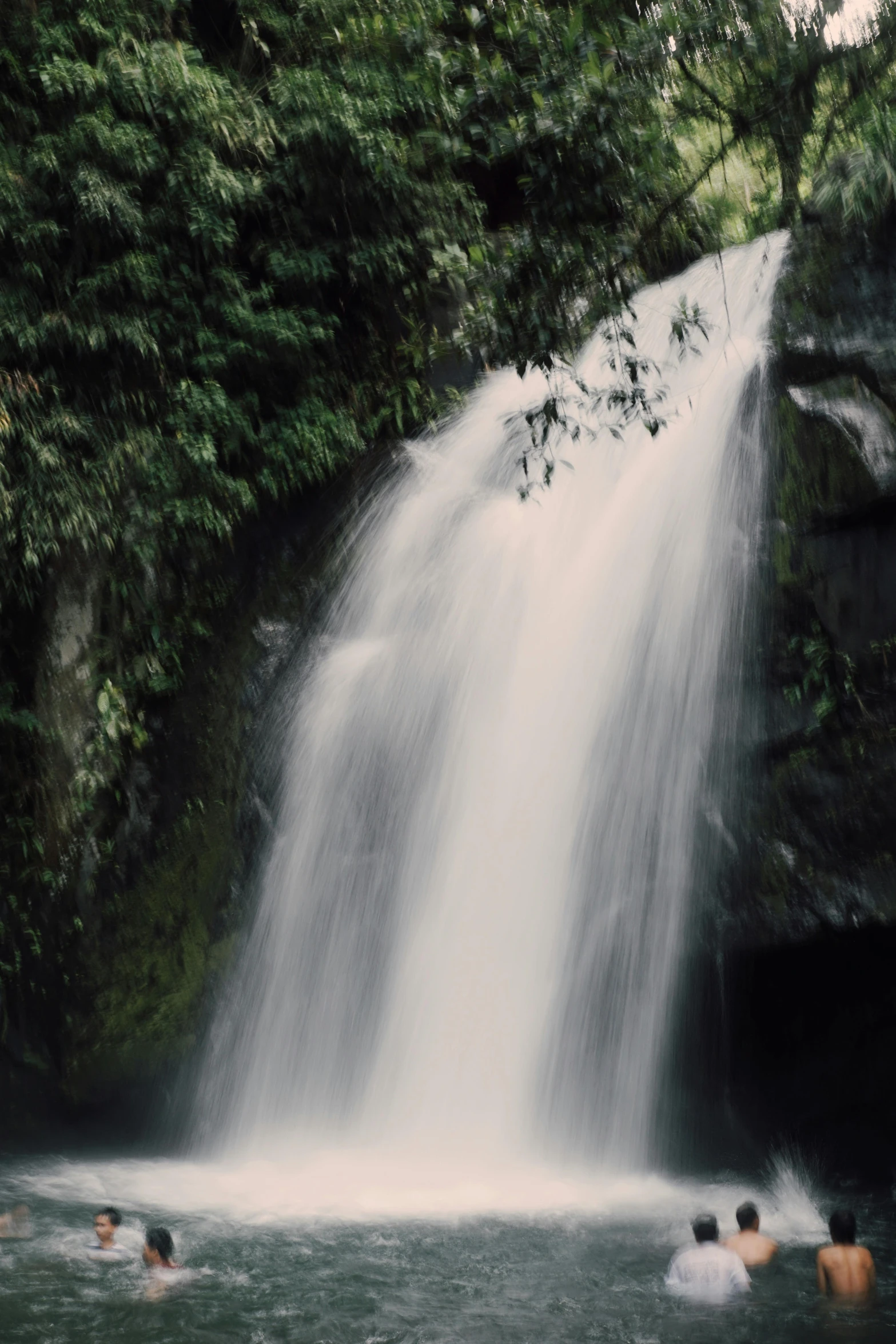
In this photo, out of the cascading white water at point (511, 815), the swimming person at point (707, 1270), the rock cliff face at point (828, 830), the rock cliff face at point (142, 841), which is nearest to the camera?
the swimming person at point (707, 1270)

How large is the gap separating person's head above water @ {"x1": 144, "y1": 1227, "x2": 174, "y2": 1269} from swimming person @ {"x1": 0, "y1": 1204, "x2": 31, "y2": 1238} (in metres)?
1.10

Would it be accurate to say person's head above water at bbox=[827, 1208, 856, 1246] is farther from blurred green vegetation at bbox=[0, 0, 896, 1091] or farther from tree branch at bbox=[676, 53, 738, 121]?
tree branch at bbox=[676, 53, 738, 121]

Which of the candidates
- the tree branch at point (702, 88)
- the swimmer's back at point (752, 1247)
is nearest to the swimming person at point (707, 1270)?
the swimmer's back at point (752, 1247)

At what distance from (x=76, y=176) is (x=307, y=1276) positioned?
880 cm

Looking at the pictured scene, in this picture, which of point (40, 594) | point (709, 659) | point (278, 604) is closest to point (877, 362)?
point (709, 659)

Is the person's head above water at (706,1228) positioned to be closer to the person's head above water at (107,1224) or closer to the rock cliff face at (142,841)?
the person's head above water at (107,1224)

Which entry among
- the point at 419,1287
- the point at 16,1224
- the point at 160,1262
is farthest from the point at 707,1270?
the point at 16,1224

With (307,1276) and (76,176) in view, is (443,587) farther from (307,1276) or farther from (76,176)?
(307,1276)

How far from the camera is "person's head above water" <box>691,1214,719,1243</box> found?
5277 millimetres

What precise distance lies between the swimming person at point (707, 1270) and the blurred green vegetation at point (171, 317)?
483 cm

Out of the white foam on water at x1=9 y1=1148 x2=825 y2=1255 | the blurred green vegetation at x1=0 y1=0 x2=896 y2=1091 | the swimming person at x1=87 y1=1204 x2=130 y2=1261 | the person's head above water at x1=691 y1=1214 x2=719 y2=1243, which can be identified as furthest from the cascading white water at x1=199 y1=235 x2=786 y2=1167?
the swimming person at x1=87 y1=1204 x2=130 y2=1261

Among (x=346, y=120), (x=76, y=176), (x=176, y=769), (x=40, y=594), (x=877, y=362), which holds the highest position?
(x=346, y=120)

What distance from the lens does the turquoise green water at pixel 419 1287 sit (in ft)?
16.1

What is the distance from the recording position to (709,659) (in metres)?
7.66
